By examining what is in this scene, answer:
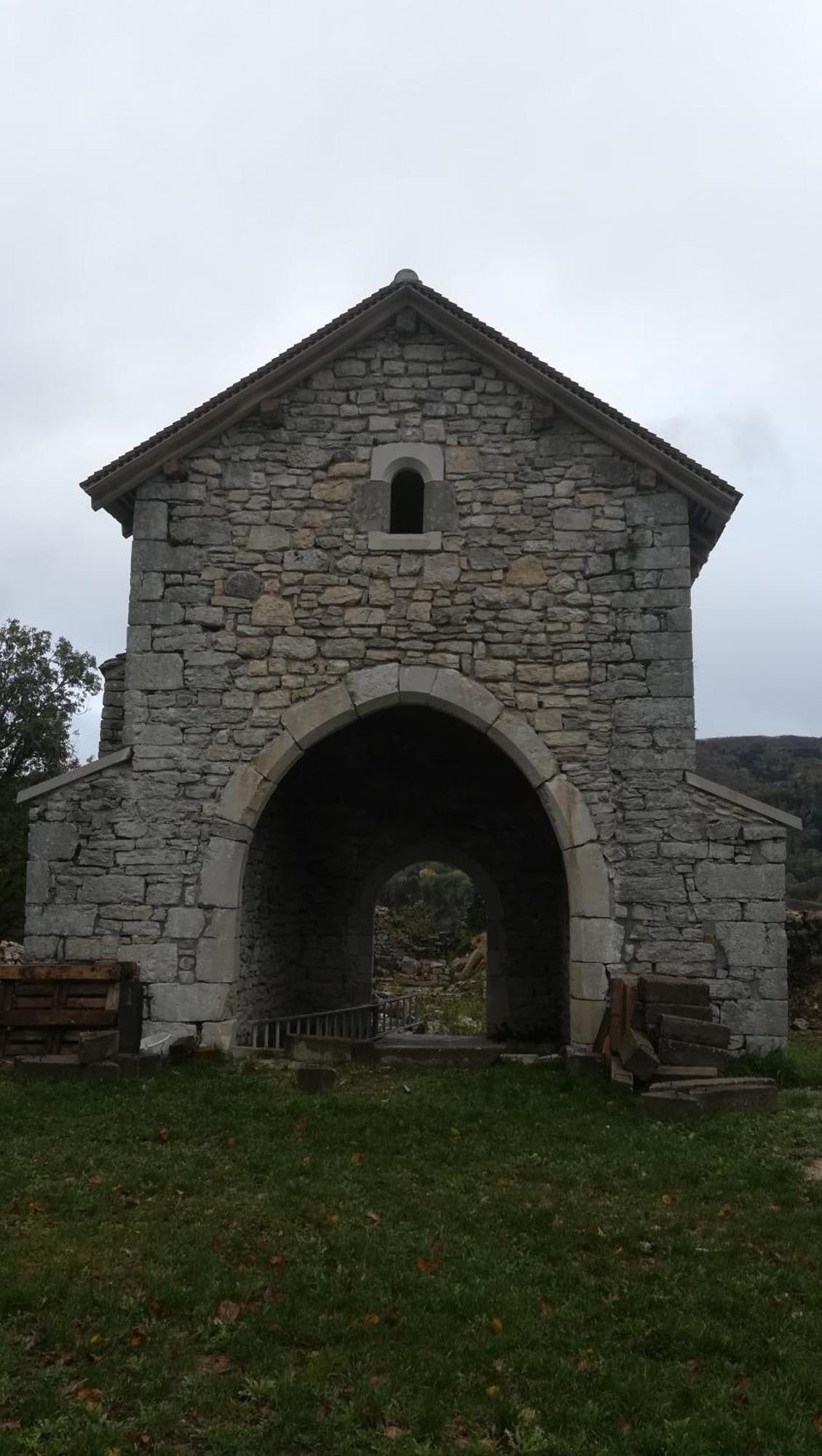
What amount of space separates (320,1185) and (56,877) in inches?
185

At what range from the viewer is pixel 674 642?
384 inches

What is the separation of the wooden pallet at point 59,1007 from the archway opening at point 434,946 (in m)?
7.65

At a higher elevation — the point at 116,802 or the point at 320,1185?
the point at 116,802

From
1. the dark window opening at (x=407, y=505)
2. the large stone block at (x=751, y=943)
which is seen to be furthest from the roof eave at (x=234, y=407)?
the large stone block at (x=751, y=943)

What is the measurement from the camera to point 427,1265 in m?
4.91

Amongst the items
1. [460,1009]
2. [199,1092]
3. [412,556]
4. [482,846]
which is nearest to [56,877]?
[199,1092]

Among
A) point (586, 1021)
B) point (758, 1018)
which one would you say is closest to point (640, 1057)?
point (586, 1021)

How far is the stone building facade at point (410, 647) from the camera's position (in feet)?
30.8

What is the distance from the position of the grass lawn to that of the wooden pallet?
1.36 metres

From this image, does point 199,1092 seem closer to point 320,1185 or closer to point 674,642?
point 320,1185

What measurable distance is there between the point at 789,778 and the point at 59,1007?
1307 inches

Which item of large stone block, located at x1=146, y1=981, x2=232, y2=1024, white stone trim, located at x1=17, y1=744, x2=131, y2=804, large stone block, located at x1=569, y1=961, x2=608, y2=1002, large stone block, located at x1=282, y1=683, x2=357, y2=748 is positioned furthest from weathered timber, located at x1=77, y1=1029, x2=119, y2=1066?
large stone block, located at x1=569, y1=961, x2=608, y2=1002

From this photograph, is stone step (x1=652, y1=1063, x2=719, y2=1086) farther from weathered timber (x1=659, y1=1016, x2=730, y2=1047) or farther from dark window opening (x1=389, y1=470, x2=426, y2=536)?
dark window opening (x1=389, y1=470, x2=426, y2=536)

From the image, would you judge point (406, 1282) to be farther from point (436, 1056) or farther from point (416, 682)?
point (416, 682)
